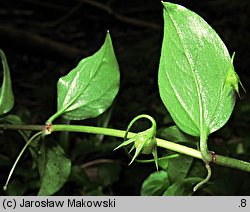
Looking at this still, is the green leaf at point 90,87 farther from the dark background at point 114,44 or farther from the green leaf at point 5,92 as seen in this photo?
the dark background at point 114,44

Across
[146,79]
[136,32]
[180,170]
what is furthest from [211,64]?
[136,32]

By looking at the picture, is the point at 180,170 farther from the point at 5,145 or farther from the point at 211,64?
the point at 5,145

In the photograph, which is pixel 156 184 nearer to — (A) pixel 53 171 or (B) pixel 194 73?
(A) pixel 53 171

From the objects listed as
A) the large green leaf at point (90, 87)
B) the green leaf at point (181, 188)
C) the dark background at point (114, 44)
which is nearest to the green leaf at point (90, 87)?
the large green leaf at point (90, 87)

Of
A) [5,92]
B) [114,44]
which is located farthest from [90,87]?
[114,44]

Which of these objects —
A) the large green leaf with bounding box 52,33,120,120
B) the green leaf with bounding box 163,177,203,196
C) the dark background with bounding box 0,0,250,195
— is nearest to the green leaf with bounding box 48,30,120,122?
the large green leaf with bounding box 52,33,120,120

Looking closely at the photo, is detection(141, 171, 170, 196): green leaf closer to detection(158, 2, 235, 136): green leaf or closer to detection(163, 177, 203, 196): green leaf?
detection(163, 177, 203, 196): green leaf
